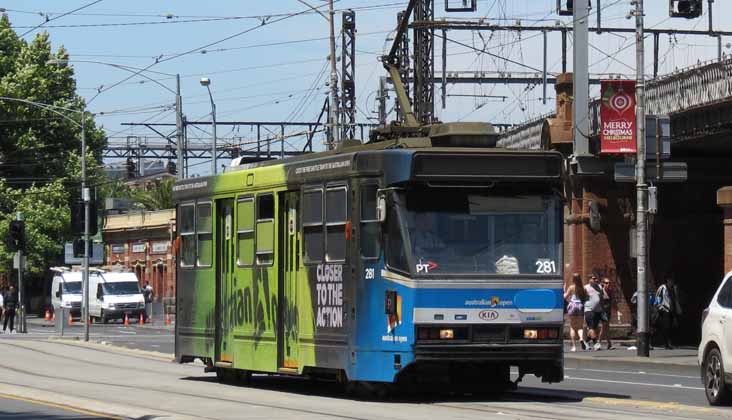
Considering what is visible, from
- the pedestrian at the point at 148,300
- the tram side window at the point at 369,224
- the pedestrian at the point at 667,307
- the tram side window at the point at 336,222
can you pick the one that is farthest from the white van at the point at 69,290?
the tram side window at the point at 369,224

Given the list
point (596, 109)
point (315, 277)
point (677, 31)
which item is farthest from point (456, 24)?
point (315, 277)

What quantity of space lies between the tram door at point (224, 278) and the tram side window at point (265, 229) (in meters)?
1.01

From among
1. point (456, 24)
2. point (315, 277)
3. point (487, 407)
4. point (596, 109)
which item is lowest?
point (487, 407)

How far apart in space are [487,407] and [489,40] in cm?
4314

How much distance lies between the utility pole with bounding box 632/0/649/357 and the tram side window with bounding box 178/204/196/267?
1065 centimetres

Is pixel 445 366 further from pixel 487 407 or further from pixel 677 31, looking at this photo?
pixel 677 31

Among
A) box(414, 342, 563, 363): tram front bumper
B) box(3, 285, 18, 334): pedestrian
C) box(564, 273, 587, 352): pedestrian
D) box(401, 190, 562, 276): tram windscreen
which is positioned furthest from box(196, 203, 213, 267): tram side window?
box(3, 285, 18, 334): pedestrian

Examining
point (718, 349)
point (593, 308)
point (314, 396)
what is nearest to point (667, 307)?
point (593, 308)

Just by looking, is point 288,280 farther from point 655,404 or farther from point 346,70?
point 346,70

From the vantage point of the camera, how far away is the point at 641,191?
1282 inches

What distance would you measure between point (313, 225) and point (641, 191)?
13.1 metres

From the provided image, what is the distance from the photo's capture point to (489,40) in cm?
6088

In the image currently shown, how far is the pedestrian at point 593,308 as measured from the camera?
34969 mm

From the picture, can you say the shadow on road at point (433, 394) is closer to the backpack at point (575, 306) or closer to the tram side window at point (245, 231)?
the tram side window at point (245, 231)
